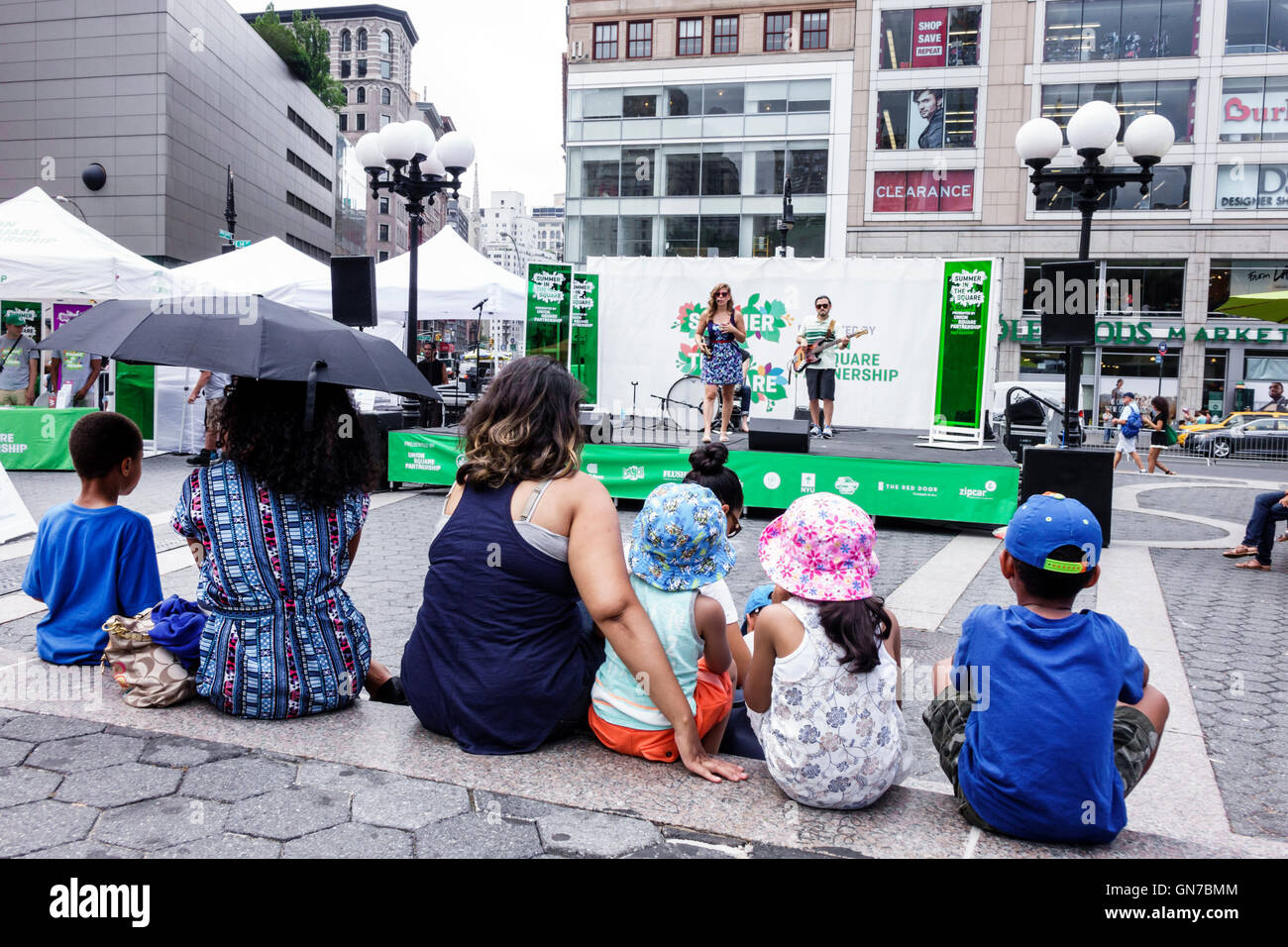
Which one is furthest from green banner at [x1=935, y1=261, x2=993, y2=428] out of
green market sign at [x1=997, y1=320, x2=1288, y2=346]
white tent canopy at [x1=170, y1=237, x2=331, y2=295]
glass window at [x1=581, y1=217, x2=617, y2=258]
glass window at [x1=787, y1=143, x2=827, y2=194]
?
glass window at [x1=581, y1=217, x2=617, y2=258]

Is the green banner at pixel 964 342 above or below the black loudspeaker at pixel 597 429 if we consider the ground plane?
above

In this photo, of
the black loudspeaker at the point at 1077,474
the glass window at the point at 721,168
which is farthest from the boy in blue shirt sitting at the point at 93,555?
the glass window at the point at 721,168

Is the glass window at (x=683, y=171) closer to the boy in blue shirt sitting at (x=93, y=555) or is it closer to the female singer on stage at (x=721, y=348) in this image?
the female singer on stage at (x=721, y=348)

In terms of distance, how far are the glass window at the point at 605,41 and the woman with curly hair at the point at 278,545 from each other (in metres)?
43.4

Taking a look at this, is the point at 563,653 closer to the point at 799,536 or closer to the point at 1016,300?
the point at 799,536

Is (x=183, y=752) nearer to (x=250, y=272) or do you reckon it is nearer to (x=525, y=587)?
(x=525, y=587)

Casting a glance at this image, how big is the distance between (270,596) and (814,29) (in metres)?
42.3

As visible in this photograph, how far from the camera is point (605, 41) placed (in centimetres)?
4275

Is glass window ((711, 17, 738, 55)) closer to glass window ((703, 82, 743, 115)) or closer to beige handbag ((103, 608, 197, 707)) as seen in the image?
glass window ((703, 82, 743, 115))

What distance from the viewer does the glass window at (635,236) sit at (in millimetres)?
41500

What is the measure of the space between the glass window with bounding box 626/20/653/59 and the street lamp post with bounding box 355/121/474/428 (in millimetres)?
32126

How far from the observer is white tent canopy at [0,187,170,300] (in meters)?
11.8

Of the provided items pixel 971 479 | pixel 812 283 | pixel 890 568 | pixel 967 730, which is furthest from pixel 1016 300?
pixel 967 730
